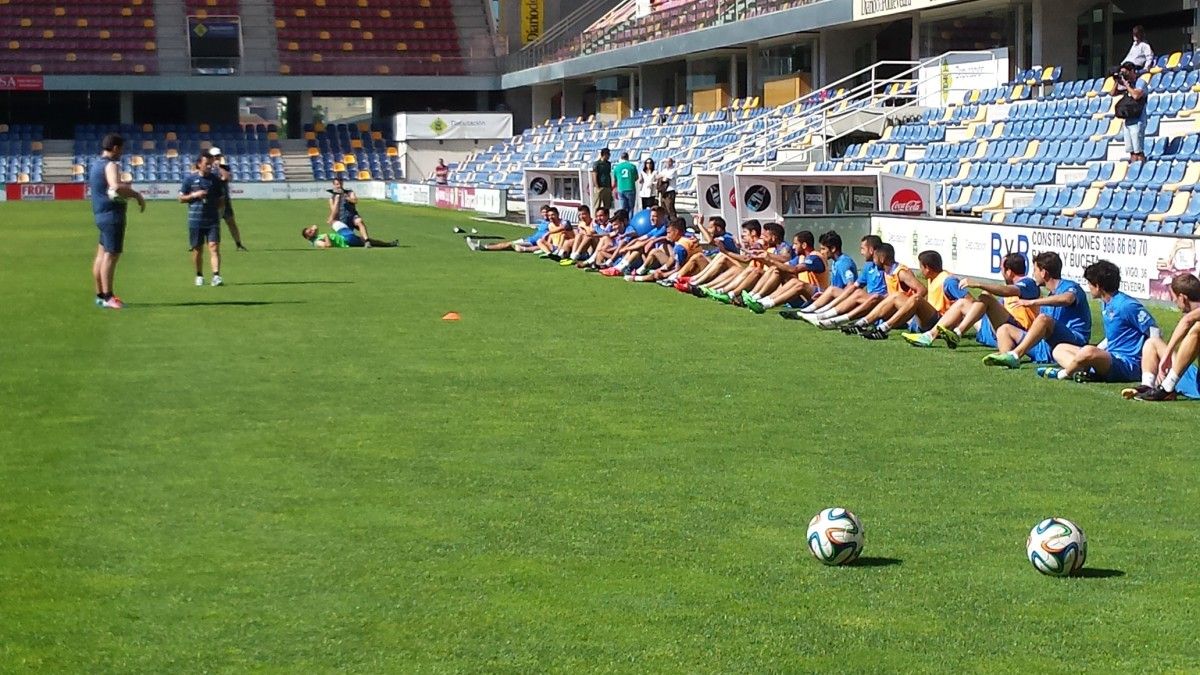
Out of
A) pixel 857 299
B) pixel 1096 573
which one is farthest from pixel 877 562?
pixel 857 299

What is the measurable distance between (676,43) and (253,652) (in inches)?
1815

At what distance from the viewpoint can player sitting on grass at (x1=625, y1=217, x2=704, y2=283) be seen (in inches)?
928

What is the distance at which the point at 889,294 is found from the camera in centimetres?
1723

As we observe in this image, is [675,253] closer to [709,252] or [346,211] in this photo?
[709,252]

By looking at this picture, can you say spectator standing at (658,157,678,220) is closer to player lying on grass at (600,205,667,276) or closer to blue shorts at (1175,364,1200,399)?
player lying on grass at (600,205,667,276)

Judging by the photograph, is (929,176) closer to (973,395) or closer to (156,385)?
(973,395)

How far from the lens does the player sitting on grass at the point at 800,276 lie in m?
19.2

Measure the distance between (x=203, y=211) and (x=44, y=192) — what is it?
147 ft

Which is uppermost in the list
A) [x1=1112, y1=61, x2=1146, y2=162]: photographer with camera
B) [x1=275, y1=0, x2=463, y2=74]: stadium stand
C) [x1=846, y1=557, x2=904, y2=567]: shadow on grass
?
[x1=275, y1=0, x2=463, y2=74]: stadium stand

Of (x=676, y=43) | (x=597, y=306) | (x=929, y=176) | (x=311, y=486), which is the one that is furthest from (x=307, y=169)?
(x=311, y=486)

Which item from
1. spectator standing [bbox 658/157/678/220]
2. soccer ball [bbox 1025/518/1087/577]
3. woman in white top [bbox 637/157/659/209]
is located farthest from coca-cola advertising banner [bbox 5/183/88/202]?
soccer ball [bbox 1025/518/1087/577]

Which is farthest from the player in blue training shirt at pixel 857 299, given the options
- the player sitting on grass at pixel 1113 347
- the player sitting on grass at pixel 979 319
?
the player sitting on grass at pixel 1113 347

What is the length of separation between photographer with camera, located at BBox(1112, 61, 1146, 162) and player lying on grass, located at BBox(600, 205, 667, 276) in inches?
295

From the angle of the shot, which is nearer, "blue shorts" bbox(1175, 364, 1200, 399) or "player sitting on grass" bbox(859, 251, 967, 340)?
"blue shorts" bbox(1175, 364, 1200, 399)
